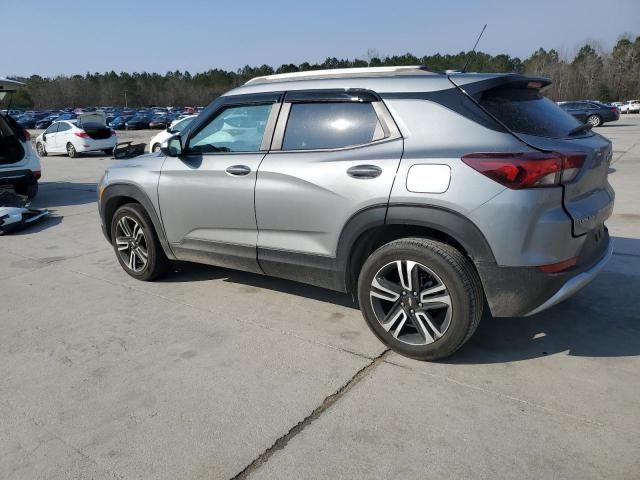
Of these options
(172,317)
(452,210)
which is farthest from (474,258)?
(172,317)

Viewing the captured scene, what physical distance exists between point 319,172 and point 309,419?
5.21 feet

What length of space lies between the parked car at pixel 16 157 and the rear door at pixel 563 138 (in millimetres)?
8239

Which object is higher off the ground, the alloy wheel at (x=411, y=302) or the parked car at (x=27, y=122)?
the parked car at (x=27, y=122)

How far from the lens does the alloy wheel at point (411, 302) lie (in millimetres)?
3131

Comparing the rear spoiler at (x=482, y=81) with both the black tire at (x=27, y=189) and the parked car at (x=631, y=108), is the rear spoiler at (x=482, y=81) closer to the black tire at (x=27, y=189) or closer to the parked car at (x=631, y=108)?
the black tire at (x=27, y=189)

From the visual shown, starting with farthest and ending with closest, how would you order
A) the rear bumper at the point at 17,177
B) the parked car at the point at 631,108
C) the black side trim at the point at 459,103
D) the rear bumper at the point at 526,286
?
the parked car at the point at 631,108 < the rear bumper at the point at 17,177 < the black side trim at the point at 459,103 < the rear bumper at the point at 526,286

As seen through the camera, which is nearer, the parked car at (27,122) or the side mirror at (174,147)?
the side mirror at (174,147)

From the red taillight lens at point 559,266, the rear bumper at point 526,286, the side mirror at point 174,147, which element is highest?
the side mirror at point 174,147

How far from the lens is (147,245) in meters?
4.79

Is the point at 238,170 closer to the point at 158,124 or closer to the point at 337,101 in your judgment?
the point at 337,101

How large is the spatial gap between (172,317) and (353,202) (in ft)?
6.00

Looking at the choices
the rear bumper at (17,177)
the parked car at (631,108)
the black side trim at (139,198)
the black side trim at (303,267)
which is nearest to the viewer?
the black side trim at (303,267)

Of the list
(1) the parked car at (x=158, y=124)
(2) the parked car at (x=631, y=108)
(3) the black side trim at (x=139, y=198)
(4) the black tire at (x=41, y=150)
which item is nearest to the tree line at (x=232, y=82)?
(2) the parked car at (x=631, y=108)

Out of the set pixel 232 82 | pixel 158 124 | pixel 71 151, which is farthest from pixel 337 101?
pixel 232 82
